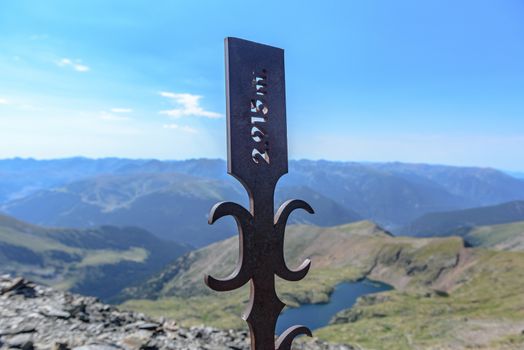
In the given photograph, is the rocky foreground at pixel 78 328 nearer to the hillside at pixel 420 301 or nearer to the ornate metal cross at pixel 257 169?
the ornate metal cross at pixel 257 169

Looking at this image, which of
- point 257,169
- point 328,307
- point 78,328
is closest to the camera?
point 257,169

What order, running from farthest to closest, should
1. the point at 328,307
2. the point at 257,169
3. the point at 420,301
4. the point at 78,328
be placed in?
the point at 328,307 → the point at 420,301 → the point at 78,328 → the point at 257,169

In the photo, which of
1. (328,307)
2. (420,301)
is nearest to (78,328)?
(420,301)

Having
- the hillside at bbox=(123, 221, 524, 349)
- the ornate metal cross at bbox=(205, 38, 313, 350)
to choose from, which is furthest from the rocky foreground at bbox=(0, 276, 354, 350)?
the hillside at bbox=(123, 221, 524, 349)

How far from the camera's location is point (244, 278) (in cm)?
836

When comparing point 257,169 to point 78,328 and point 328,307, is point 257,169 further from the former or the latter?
point 328,307

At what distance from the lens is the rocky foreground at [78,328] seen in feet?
41.2

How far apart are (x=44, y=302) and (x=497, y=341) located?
69.5 metres

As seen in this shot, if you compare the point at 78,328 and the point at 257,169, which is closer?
the point at 257,169

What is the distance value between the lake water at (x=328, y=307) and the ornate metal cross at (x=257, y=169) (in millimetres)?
124053

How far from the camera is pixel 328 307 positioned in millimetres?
155250

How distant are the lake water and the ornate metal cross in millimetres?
124053

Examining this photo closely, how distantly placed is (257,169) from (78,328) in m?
10.9

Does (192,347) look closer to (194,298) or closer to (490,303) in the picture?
(490,303)
